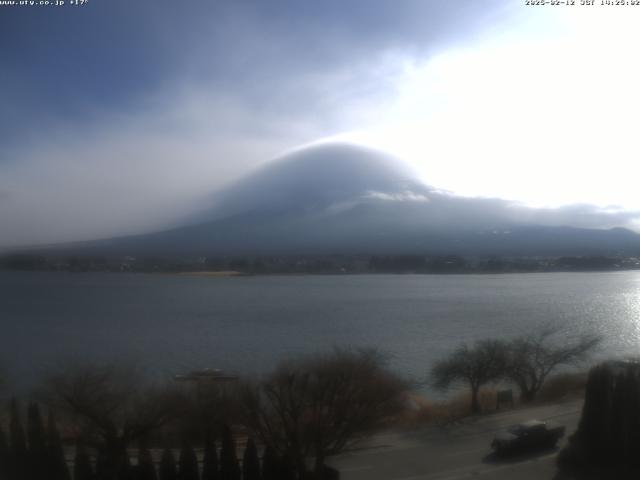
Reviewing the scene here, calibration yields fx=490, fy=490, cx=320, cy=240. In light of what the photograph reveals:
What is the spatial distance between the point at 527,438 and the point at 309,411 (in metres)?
1.69

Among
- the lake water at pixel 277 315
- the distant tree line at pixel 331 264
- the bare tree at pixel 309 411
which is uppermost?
the distant tree line at pixel 331 264

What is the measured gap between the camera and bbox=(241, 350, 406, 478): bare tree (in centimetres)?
369

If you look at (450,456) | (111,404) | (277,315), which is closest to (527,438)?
(450,456)

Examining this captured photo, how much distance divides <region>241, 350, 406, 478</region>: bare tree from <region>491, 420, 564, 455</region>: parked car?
3.01 ft

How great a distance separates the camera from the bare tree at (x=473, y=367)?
164 inches

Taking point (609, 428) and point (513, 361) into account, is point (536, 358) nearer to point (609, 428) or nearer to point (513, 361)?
point (513, 361)

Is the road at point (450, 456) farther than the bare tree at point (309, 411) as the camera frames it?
No

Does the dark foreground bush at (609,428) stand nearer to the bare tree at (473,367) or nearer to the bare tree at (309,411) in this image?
the bare tree at (473,367)

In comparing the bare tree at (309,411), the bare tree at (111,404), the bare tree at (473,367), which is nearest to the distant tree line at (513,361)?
the bare tree at (473,367)

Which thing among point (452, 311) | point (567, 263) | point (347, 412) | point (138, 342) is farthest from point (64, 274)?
point (567, 263)

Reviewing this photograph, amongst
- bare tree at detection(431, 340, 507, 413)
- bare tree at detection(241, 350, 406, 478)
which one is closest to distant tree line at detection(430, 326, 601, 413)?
bare tree at detection(431, 340, 507, 413)

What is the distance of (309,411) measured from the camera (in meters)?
3.72

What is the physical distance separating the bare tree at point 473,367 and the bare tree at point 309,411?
692 mm

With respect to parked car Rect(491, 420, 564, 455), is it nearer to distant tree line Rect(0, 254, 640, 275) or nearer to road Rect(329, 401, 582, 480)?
road Rect(329, 401, 582, 480)
